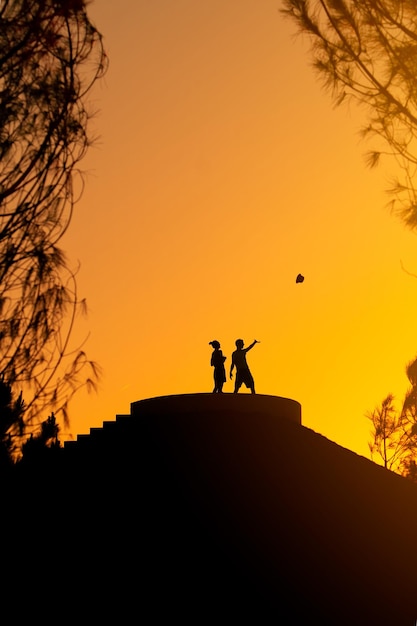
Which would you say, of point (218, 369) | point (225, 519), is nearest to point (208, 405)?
point (218, 369)

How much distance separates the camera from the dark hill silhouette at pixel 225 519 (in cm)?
1421

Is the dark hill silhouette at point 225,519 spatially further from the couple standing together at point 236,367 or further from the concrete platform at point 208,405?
the couple standing together at point 236,367

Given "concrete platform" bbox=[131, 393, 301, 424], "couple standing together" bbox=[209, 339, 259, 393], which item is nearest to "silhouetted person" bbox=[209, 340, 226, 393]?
"couple standing together" bbox=[209, 339, 259, 393]

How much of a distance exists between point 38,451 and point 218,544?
19.6 feet

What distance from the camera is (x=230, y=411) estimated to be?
830 inches

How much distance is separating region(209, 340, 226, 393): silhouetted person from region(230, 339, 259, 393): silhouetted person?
0.30m

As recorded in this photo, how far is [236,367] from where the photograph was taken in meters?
21.8

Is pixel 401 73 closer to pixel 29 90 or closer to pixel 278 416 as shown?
pixel 29 90

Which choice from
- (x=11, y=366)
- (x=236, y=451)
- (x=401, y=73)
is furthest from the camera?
(x=236, y=451)

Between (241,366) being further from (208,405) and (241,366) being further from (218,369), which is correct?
(208,405)

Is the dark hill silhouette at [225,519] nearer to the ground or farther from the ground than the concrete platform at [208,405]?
nearer to the ground

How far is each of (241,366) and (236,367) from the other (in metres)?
0.13

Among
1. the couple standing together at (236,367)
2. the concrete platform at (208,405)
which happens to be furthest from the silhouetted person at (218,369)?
the concrete platform at (208,405)

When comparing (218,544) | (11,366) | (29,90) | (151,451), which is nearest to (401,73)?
(29,90)
